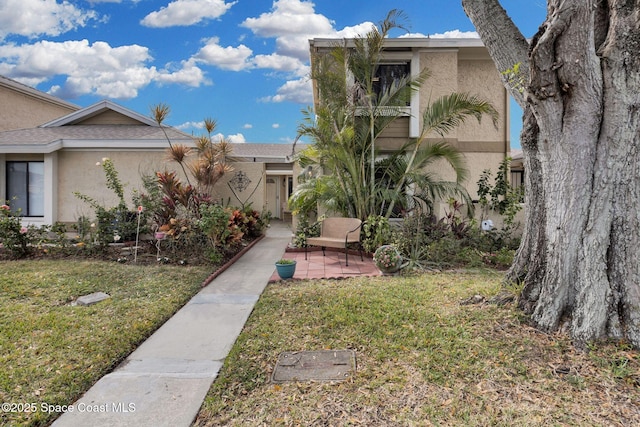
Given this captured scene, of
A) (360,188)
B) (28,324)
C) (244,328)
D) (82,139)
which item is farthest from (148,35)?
(244,328)

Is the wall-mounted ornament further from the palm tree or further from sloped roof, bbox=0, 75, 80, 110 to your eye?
sloped roof, bbox=0, 75, 80, 110

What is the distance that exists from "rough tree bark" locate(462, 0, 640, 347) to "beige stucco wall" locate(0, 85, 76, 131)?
746 inches

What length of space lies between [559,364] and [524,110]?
278 cm

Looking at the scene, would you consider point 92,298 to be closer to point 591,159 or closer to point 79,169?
point 591,159

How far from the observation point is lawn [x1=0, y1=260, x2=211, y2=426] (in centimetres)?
298

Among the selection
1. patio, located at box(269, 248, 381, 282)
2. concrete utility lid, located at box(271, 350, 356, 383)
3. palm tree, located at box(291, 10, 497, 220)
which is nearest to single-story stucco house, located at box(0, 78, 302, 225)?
palm tree, located at box(291, 10, 497, 220)

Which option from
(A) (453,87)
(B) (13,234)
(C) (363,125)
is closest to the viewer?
(B) (13,234)

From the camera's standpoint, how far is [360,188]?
8.75m

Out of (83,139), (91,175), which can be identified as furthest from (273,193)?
(83,139)

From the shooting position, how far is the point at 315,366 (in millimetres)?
3268

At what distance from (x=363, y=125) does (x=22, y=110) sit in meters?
15.6

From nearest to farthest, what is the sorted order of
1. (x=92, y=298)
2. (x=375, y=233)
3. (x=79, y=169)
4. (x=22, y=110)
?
(x=92, y=298), (x=375, y=233), (x=79, y=169), (x=22, y=110)

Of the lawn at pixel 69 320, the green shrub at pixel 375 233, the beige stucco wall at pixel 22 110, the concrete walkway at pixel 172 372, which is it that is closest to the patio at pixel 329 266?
the green shrub at pixel 375 233

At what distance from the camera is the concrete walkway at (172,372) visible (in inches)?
104
